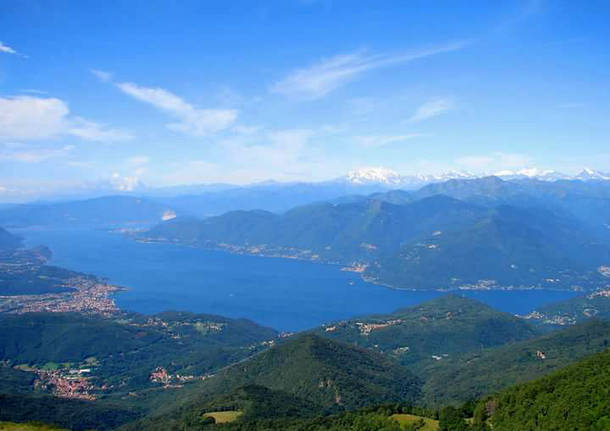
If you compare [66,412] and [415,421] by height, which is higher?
[415,421]

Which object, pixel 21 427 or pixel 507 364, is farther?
pixel 507 364

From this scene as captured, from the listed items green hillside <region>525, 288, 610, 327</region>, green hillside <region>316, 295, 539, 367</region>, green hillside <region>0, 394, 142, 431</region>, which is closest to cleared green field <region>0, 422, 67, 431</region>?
green hillside <region>0, 394, 142, 431</region>

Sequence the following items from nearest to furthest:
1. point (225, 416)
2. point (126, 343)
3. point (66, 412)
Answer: point (225, 416), point (66, 412), point (126, 343)

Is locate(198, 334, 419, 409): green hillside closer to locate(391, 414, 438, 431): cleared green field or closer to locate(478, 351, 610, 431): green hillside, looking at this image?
locate(391, 414, 438, 431): cleared green field

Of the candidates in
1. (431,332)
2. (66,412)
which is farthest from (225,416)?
(431,332)

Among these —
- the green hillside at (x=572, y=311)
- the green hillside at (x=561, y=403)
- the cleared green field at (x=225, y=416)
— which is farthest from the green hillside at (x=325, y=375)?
the green hillside at (x=572, y=311)

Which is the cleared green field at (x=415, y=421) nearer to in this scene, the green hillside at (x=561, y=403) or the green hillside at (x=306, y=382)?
the green hillside at (x=561, y=403)

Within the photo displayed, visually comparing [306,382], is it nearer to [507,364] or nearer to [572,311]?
[507,364]
